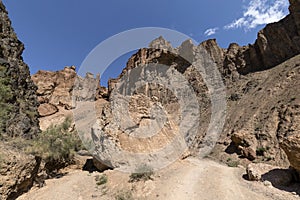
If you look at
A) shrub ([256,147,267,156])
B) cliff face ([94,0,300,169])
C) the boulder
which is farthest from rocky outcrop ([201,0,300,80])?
the boulder

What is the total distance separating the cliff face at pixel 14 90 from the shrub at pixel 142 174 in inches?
213

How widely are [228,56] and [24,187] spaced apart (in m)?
37.0

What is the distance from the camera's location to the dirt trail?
5.74 metres

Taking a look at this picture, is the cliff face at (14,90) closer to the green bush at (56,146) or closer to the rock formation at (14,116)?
the rock formation at (14,116)

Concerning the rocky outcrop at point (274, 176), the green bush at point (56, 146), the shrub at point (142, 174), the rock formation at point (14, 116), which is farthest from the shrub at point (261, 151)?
the rock formation at point (14, 116)

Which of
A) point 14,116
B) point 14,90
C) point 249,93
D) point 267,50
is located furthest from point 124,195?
point 267,50

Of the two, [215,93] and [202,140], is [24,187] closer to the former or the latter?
[202,140]

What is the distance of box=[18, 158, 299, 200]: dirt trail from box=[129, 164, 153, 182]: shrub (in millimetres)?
255

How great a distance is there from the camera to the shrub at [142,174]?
712cm

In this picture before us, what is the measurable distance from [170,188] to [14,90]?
28.4 ft

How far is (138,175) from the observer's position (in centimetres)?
737

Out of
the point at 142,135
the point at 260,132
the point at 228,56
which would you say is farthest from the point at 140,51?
the point at 142,135

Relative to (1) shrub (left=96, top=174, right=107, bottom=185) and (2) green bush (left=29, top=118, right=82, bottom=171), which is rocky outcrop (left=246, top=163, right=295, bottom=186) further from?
(2) green bush (left=29, top=118, right=82, bottom=171)

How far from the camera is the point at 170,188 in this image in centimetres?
629
